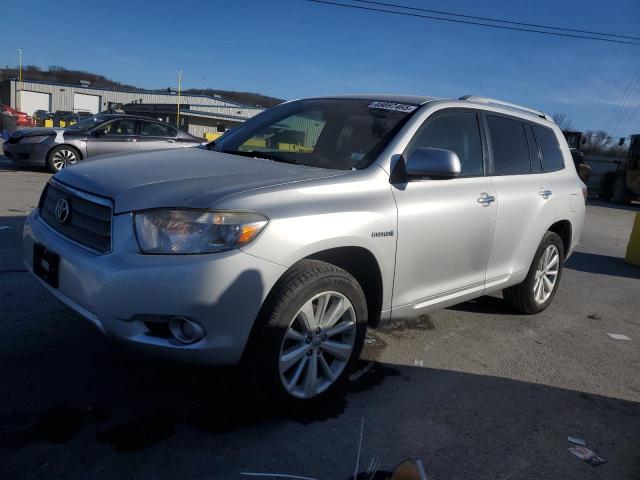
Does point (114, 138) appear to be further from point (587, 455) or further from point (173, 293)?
point (587, 455)

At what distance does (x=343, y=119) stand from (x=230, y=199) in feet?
5.08

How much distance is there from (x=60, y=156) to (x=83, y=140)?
2.01 ft

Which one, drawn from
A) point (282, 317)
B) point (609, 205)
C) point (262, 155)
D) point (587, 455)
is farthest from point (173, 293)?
point (609, 205)

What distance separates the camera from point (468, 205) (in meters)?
3.70

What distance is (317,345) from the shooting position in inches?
115

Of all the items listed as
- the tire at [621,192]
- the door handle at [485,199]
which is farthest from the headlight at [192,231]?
the tire at [621,192]

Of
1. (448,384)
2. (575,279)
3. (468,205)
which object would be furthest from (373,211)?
(575,279)

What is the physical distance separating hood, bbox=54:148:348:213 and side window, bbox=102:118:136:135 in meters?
9.58

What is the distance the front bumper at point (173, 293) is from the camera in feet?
7.88

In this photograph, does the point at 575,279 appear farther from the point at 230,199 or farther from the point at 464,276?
the point at 230,199

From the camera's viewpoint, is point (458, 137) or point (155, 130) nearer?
point (458, 137)

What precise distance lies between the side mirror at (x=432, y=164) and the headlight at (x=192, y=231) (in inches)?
47.0

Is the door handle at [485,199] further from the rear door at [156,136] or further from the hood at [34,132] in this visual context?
the hood at [34,132]

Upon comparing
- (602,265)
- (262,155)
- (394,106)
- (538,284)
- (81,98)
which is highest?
(81,98)
